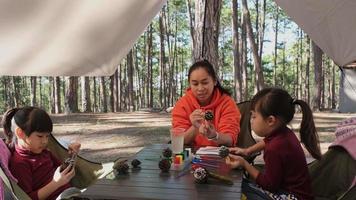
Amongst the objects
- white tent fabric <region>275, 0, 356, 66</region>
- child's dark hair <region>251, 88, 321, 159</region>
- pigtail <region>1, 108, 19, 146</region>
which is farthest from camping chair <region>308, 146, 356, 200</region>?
pigtail <region>1, 108, 19, 146</region>

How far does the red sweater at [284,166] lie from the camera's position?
7.37 ft

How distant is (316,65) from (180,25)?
12920 millimetres

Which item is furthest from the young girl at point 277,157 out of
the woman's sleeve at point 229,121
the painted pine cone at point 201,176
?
the woman's sleeve at point 229,121

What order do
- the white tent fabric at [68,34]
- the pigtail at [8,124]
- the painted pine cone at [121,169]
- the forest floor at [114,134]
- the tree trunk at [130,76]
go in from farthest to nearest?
the tree trunk at [130,76]
the forest floor at [114,134]
the white tent fabric at [68,34]
the pigtail at [8,124]
the painted pine cone at [121,169]

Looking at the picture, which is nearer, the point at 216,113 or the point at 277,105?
the point at 277,105

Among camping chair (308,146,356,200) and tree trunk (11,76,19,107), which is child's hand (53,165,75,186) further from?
tree trunk (11,76,19,107)

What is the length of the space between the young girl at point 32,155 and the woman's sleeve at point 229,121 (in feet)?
4.24

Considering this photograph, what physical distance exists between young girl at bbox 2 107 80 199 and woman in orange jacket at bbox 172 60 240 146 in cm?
107

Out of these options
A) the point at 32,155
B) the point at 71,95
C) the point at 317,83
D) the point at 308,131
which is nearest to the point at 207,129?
the point at 308,131

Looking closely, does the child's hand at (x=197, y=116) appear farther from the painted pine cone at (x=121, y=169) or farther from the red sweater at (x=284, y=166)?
the painted pine cone at (x=121, y=169)

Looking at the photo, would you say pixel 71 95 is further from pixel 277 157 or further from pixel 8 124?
pixel 277 157

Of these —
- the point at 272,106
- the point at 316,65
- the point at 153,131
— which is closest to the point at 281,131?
the point at 272,106

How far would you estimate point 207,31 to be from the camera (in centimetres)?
557

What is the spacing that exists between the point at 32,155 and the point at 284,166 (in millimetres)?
1451
